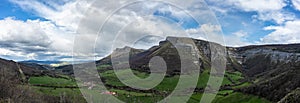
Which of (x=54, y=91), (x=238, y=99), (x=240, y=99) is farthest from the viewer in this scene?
(x=54, y=91)

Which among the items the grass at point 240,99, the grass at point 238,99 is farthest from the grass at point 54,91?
the grass at point 240,99

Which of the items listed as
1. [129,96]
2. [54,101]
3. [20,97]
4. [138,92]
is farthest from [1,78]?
[138,92]

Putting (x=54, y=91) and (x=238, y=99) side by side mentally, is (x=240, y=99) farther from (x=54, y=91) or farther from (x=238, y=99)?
(x=54, y=91)

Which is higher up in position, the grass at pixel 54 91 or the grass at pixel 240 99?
the grass at pixel 54 91

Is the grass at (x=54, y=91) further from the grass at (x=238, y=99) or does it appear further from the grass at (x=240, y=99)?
the grass at (x=240, y=99)

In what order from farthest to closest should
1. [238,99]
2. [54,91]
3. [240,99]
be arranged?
1. [54,91]
2. [238,99]
3. [240,99]

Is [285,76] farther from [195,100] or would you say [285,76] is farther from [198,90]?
[198,90]

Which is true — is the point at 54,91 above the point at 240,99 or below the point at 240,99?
above

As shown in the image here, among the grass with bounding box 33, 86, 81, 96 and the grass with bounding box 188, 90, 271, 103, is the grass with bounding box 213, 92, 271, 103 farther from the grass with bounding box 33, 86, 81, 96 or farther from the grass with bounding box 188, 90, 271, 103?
the grass with bounding box 33, 86, 81, 96

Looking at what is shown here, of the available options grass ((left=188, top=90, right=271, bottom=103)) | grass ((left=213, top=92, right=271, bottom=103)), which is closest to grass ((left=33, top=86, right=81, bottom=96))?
grass ((left=188, top=90, right=271, bottom=103))

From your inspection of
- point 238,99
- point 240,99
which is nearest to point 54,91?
point 238,99

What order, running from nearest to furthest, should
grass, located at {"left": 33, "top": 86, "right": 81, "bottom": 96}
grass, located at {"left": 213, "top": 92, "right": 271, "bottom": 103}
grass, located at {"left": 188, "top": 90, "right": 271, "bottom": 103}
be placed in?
grass, located at {"left": 213, "top": 92, "right": 271, "bottom": 103}, grass, located at {"left": 188, "top": 90, "right": 271, "bottom": 103}, grass, located at {"left": 33, "top": 86, "right": 81, "bottom": 96}
